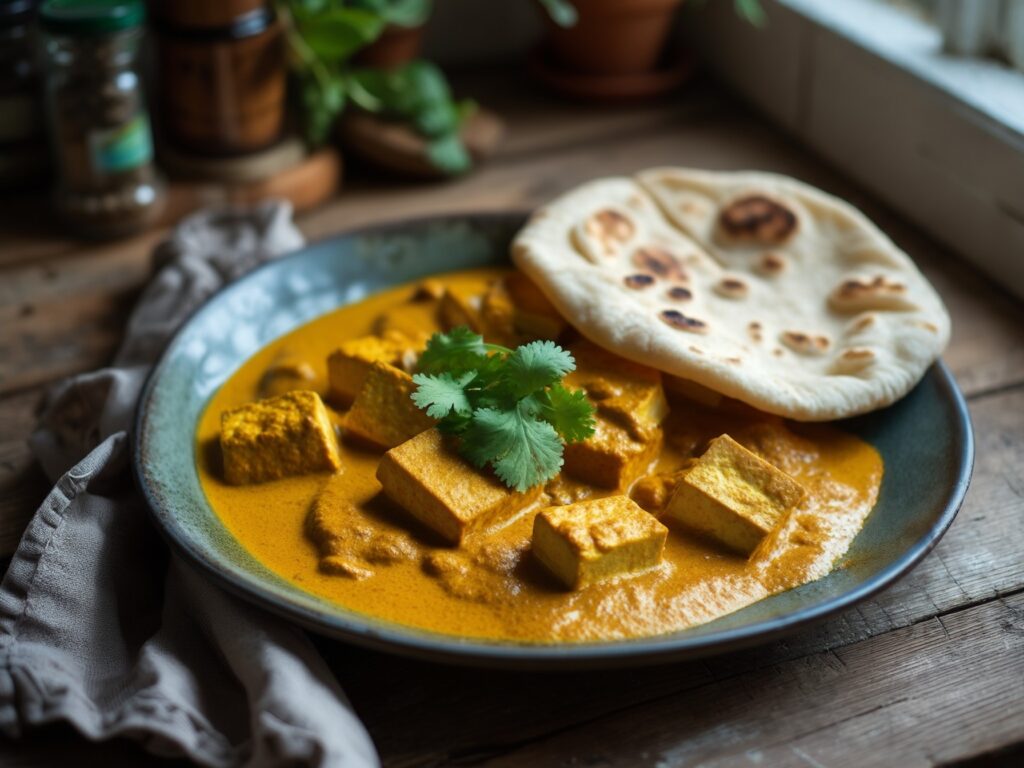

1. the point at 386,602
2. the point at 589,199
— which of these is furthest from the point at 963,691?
the point at 589,199

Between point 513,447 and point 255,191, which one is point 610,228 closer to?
point 513,447

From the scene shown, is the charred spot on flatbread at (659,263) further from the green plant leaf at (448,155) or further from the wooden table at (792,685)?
the green plant leaf at (448,155)

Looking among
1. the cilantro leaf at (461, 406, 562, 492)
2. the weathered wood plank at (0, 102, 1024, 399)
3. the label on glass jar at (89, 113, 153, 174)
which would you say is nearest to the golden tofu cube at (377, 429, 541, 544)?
the cilantro leaf at (461, 406, 562, 492)

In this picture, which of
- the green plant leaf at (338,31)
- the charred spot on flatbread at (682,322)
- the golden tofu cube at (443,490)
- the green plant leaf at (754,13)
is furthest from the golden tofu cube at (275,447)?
the green plant leaf at (754,13)

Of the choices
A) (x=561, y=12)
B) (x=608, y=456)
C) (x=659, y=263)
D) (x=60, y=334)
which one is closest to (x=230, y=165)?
(x=60, y=334)

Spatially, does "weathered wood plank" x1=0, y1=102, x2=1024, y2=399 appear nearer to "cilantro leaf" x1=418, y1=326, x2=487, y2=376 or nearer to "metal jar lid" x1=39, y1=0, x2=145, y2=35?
"metal jar lid" x1=39, y1=0, x2=145, y2=35
